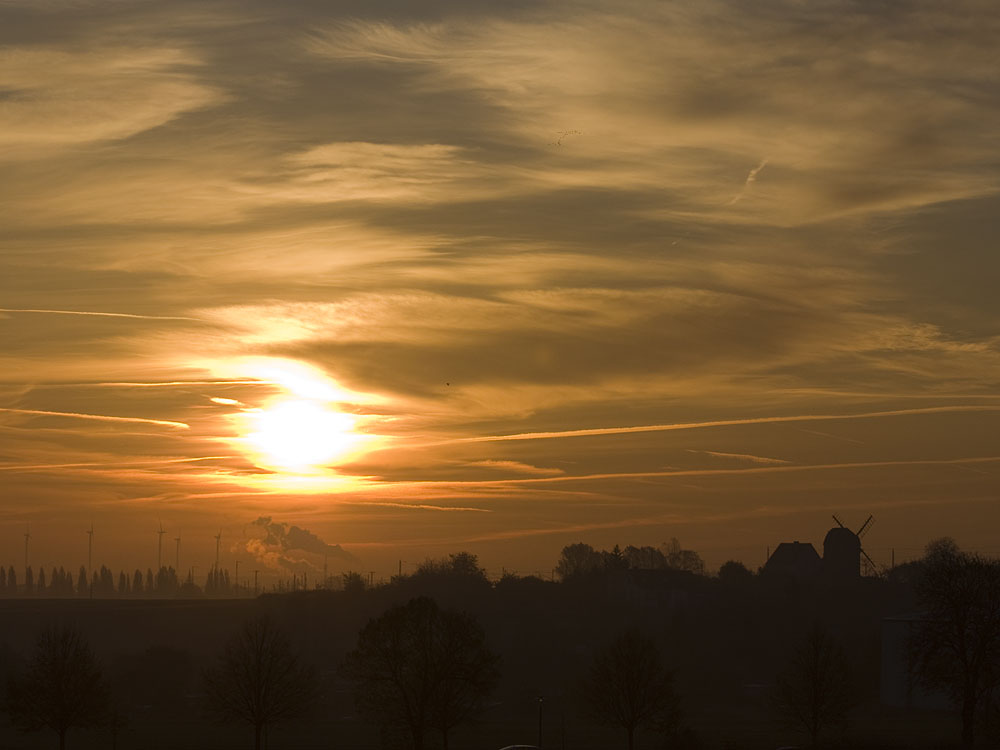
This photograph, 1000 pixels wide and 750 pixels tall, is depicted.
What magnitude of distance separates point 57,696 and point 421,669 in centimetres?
2787

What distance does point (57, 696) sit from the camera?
95.4m

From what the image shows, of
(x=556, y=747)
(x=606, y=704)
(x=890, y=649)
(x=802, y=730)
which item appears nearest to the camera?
(x=606, y=704)

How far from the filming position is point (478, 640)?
306 feet

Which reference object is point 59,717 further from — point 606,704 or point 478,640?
point 606,704

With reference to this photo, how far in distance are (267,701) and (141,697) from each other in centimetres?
9637

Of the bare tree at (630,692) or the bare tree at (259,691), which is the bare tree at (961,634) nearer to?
the bare tree at (630,692)

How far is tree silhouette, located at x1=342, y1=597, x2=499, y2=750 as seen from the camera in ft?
301

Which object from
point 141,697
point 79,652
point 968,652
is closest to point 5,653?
point 141,697

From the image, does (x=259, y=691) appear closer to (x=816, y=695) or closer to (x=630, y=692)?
(x=630, y=692)

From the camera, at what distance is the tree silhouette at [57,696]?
95375mm

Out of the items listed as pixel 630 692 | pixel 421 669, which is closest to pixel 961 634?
pixel 630 692

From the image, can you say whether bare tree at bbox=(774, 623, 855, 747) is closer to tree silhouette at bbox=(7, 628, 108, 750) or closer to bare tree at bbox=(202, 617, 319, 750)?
bare tree at bbox=(202, 617, 319, 750)

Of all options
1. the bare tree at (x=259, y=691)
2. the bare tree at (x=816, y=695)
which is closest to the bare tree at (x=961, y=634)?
the bare tree at (x=816, y=695)

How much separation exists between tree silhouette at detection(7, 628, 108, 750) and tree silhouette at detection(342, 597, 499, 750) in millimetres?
20639
